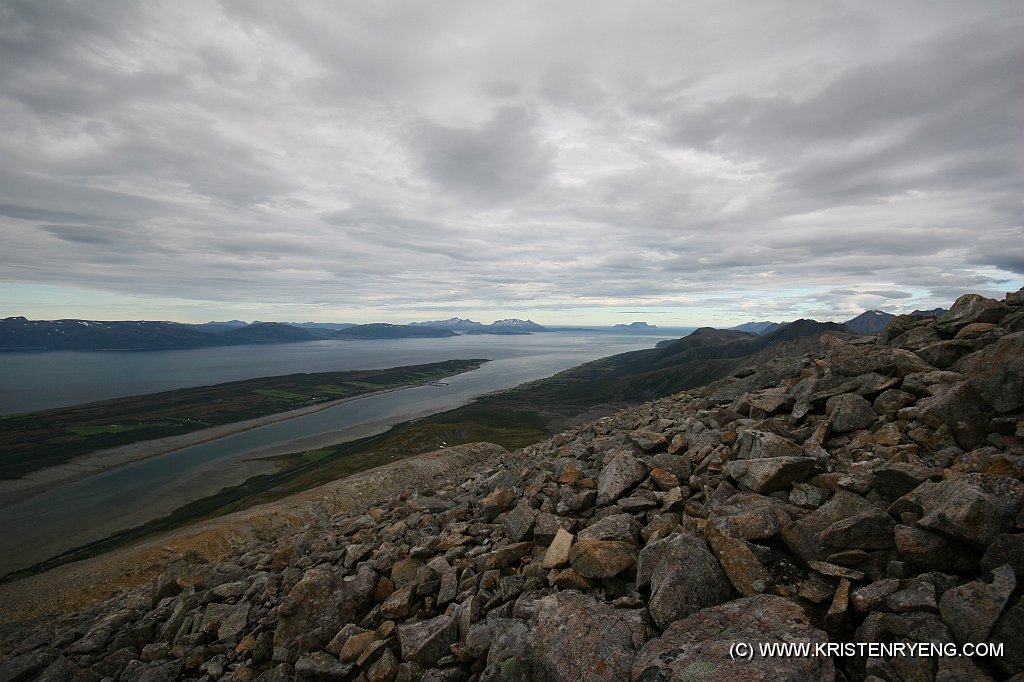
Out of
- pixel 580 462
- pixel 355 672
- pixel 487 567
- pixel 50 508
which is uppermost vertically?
pixel 580 462

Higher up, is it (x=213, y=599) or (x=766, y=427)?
(x=766, y=427)

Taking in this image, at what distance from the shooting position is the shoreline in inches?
3928

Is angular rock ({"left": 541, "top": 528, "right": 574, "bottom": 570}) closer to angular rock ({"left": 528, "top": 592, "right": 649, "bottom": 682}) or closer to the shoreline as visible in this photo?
angular rock ({"left": 528, "top": 592, "right": 649, "bottom": 682})

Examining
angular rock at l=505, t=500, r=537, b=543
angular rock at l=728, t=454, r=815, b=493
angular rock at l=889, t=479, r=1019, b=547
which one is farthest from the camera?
angular rock at l=505, t=500, r=537, b=543

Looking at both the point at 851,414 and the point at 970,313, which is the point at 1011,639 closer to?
the point at 851,414

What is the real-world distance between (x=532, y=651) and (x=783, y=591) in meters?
4.26

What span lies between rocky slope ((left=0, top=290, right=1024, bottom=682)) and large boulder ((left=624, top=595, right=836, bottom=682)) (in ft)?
0.09

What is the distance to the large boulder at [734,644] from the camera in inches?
221

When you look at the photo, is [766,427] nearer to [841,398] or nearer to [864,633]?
[841,398]

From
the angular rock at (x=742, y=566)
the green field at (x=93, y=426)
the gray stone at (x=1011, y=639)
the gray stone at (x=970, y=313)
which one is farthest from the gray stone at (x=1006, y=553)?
the green field at (x=93, y=426)

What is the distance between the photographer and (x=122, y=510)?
84.2 m

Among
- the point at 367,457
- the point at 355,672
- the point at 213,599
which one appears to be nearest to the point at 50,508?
the point at 367,457

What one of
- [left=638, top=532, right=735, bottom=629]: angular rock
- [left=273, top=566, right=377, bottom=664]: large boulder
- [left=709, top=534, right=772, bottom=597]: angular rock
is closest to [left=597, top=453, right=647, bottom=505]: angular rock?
[left=638, top=532, right=735, bottom=629]: angular rock

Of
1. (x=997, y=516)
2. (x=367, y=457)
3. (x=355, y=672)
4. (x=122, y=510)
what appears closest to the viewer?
(x=997, y=516)
